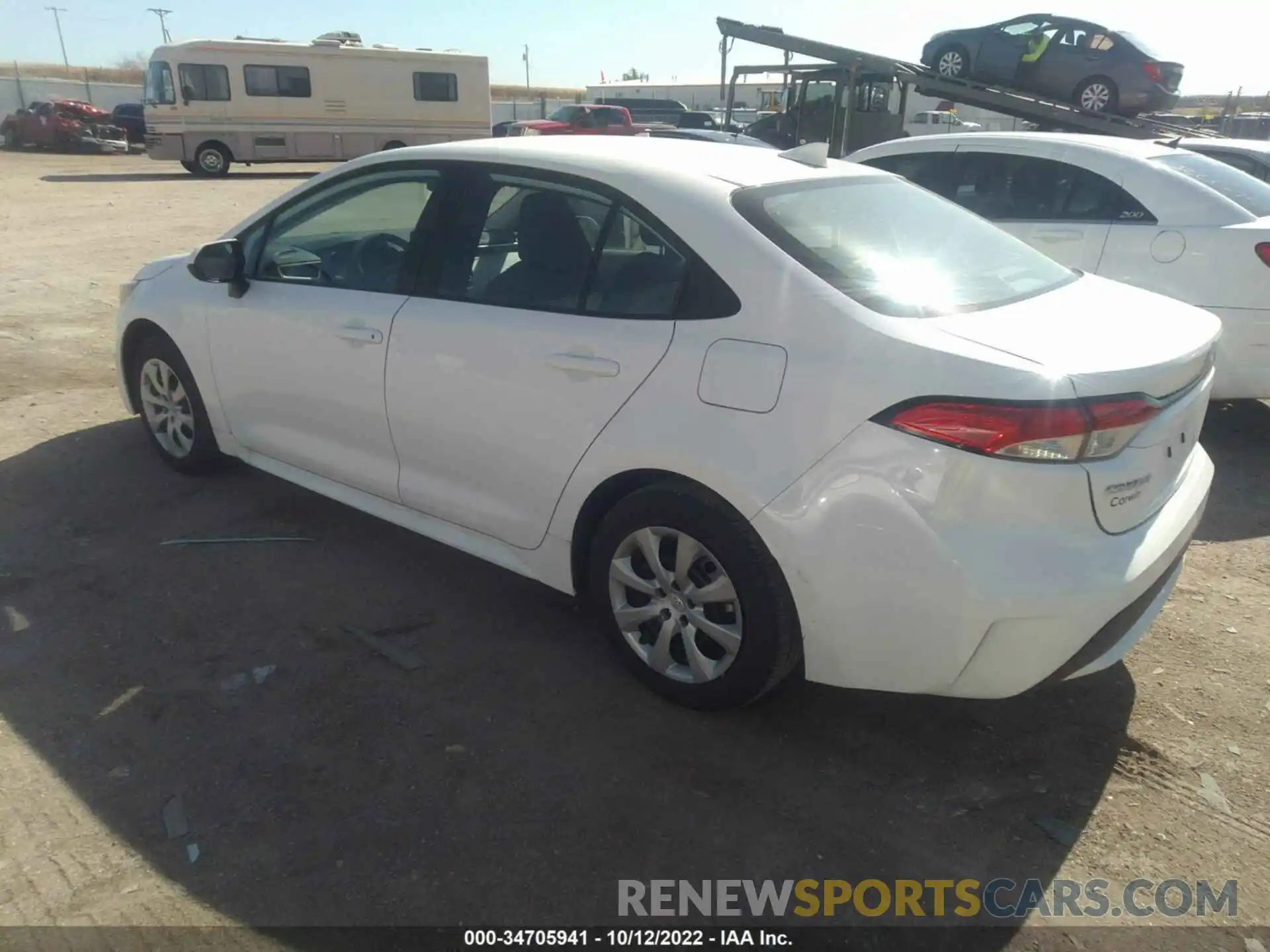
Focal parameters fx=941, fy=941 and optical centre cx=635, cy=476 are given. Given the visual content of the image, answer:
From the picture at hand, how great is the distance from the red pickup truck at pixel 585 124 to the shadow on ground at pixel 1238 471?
815 inches

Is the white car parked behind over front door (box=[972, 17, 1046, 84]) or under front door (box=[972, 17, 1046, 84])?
under

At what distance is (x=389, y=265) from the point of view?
12.0ft

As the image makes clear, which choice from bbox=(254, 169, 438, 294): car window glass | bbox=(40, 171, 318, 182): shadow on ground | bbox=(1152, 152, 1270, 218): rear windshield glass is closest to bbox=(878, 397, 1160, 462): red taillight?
bbox=(254, 169, 438, 294): car window glass

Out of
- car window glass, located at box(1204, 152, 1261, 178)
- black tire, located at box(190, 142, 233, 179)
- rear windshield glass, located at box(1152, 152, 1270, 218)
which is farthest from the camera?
black tire, located at box(190, 142, 233, 179)

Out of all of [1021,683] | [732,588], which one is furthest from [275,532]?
[1021,683]

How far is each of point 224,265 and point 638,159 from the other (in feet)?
6.55

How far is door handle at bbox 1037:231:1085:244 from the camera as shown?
5.64 meters

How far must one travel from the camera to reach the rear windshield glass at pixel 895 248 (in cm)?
271

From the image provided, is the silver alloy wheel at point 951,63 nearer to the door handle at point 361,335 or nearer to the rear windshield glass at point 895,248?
the rear windshield glass at point 895,248

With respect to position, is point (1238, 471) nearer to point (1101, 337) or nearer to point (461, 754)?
point (1101, 337)

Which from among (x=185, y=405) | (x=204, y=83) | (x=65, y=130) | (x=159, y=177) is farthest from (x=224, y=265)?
(x=65, y=130)

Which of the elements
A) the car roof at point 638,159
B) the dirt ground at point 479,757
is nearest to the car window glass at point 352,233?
the car roof at point 638,159

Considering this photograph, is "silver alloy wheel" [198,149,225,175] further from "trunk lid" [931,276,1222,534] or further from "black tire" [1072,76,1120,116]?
"trunk lid" [931,276,1222,534]

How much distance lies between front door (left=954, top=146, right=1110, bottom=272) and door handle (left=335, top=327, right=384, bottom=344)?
3913 millimetres
